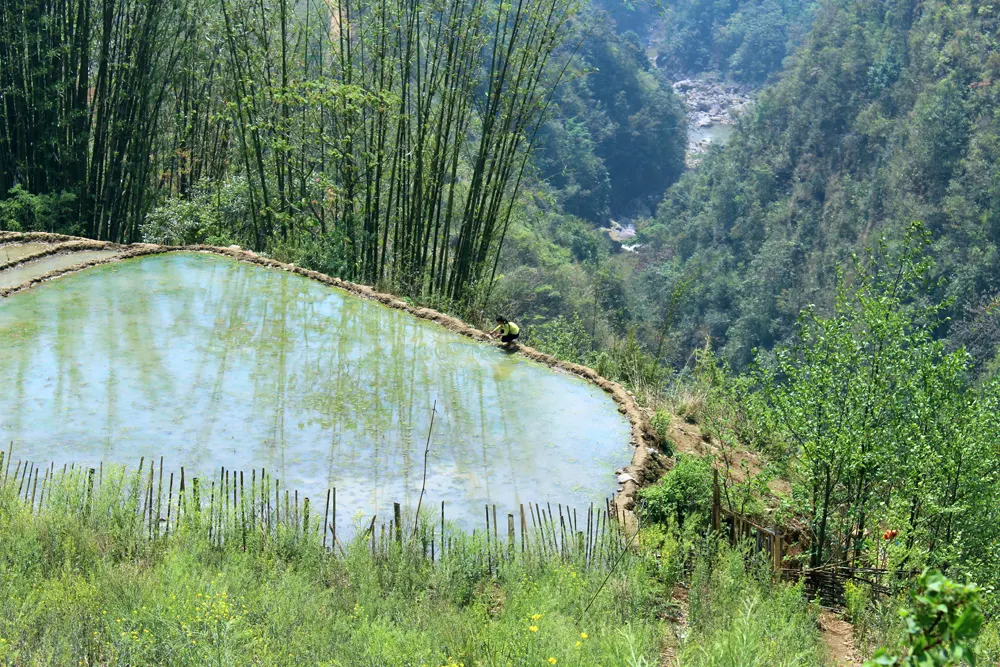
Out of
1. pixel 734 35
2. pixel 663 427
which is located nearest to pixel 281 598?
pixel 663 427

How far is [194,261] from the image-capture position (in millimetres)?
12539

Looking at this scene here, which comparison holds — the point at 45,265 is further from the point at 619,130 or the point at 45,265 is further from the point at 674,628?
the point at 619,130

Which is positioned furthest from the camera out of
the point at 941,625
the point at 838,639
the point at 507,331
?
the point at 507,331

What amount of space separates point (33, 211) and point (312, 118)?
394 centimetres

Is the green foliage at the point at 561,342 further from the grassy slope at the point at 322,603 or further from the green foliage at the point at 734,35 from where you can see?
the green foliage at the point at 734,35

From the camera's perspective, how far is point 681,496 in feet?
22.7

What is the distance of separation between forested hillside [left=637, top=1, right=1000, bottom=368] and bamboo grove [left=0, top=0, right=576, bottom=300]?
21.2 metres

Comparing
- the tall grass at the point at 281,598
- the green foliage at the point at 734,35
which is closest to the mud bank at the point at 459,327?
the tall grass at the point at 281,598

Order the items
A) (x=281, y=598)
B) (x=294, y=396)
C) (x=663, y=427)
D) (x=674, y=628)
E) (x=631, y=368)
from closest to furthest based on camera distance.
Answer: (x=281, y=598)
(x=674, y=628)
(x=663, y=427)
(x=294, y=396)
(x=631, y=368)

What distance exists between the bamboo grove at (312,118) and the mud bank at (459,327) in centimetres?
65

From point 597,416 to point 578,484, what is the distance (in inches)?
55.6

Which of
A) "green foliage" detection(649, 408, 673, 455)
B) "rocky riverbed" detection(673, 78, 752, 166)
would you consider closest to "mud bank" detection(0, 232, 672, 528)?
"green foliage" detection(649, 408, 673, 455)

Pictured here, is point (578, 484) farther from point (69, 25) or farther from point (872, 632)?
point (69, 25)

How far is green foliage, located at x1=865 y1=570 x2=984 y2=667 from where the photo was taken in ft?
7.64
